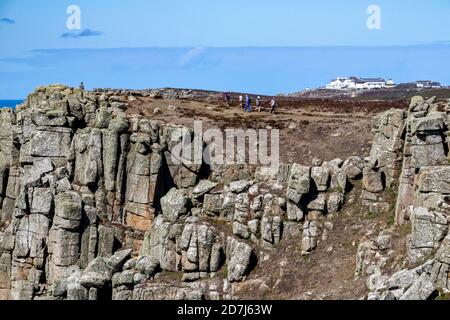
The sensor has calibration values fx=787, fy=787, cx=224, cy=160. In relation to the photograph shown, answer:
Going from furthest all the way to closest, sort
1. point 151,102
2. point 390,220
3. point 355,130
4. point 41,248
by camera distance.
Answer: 1. point 151,102
2. point 355,130
3. point 41,248
4. point 390,220

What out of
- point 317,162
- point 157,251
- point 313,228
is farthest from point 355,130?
point 157,251

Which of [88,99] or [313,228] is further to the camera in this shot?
[88,99]

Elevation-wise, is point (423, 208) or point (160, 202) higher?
point (423, 208)

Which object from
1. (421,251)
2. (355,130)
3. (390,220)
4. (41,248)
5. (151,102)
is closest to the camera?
(421,251)

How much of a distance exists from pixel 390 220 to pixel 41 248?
101 feet

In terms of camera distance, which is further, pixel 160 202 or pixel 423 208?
pixel 160 202

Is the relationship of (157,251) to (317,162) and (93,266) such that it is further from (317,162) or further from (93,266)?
(317,162)

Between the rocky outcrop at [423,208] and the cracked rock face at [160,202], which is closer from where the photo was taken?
the rocky outcrop at [423,208]

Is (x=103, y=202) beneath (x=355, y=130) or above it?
beneath

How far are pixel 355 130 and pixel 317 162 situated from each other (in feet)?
31.1

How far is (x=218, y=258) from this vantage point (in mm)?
62406

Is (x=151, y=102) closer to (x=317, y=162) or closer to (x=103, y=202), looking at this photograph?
(x=103, y=202)

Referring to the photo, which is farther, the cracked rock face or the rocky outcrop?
the cracked rock face
